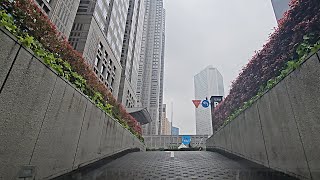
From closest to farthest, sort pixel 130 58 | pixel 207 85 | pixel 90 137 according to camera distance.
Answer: pixel 90 137
pixel 207 85
pixel 130 58

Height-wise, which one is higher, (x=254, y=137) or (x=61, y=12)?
(x=61, y=12)

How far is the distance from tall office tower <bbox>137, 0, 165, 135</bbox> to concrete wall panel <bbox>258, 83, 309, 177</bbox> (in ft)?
302

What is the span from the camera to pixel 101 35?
93.5 feet

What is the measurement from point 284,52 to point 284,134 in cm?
258

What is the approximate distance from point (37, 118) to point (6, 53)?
1205mm

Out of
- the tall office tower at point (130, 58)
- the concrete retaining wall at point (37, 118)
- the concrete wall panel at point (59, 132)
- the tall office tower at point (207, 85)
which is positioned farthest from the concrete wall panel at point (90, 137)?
the tall office tower at point (130, 58)

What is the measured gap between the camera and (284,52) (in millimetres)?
5262

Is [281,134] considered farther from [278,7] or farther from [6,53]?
[278,7]

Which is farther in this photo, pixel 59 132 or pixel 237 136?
pixel 237 136

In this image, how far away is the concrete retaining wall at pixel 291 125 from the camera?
3.03m

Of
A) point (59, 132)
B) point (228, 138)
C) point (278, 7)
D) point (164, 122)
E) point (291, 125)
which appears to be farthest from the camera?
point (164, 122)

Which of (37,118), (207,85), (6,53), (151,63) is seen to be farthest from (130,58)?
(151,63)

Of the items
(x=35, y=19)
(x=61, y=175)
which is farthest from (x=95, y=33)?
(x=61, y=175)

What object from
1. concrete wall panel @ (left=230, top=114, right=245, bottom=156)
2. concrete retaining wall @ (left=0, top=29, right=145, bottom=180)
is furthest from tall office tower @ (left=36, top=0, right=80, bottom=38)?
concrete wall panel @ (left=230, top=114, right=245, bottom=156)
